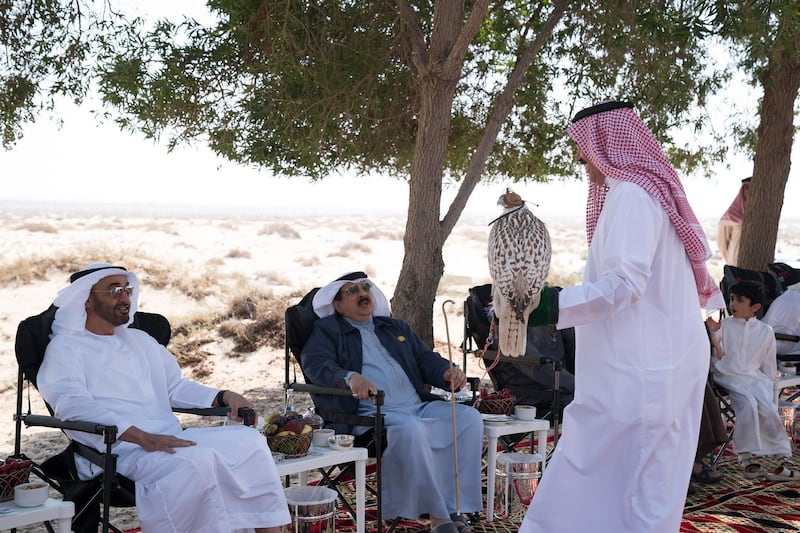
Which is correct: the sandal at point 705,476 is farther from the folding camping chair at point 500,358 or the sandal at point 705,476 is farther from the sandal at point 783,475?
the folding camping chair at point 500,358

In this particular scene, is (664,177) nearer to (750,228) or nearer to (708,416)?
(708,416)

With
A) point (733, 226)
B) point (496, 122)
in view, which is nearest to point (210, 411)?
point (496, 122)

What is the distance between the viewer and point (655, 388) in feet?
10.1

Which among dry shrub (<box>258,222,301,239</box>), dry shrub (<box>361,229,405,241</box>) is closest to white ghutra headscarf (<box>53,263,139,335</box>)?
dry shrub (<box>258,222,301,239</box>)

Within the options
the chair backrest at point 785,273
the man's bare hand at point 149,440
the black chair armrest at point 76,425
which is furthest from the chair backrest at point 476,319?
the chair backrest at point 785,273

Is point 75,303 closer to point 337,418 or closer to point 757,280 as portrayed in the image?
point 337,418

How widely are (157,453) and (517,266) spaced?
1726 mm

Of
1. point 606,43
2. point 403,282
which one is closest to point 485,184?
point 606,43

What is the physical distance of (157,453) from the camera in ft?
11.8

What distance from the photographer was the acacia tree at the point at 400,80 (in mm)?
6512

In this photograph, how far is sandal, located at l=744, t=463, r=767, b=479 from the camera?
5617mm

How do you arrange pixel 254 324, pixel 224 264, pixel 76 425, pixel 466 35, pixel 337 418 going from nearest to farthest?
pixel 76 425, pixel 337 418, pixel 466 35, pixel 254 324, pixel 224 264

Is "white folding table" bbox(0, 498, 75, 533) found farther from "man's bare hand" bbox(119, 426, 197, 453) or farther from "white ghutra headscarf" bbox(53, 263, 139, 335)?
"white ghutra headscarf" bbox(53, 263, 139, 335)

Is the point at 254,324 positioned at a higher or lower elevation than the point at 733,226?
lower
